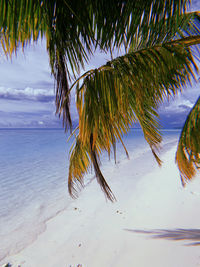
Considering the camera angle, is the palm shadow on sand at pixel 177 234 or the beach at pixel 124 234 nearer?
the beach at pixel 124 234

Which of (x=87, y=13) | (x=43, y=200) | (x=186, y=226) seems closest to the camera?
(x=87, y=13)

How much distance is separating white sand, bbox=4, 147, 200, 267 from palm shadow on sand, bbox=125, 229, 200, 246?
4 centimetres

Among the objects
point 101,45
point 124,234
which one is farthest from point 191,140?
point 124,234

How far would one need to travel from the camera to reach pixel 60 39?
1.35 m

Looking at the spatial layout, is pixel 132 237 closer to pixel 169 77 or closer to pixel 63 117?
pixel 63 117

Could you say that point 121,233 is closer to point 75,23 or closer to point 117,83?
point 117,83

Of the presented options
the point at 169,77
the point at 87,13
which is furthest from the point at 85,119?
the point at 169,77

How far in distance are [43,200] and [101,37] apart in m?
5.44

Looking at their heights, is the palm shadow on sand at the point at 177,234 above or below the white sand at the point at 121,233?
above

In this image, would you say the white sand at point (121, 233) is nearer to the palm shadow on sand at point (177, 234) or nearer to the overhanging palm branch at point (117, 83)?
the palm shadow on sand at point (177, 234)

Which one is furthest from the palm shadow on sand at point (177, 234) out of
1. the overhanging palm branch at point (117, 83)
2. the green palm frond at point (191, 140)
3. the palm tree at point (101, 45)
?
the overhanging palm branch at point (117, 83)

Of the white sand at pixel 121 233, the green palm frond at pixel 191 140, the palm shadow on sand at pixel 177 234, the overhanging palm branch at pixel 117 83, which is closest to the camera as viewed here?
the overhanging palm branch at pixel 117 83

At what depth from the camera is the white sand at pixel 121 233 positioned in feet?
8.06

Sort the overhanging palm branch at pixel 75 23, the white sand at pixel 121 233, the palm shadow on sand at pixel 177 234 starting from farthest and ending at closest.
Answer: the palm shadow on sand at pixel 177 234
the white sand at pixel 121 233
the overhanging palm branch at pixel 75 23
